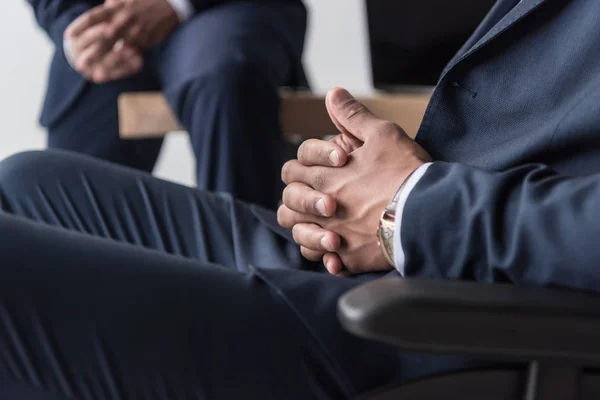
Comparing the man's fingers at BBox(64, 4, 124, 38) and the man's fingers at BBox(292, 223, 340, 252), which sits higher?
the man's fingers at BBox(64, 4, 124, 38)

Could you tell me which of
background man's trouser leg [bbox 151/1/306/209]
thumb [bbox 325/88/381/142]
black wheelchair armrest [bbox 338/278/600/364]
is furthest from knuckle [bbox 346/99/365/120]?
background man's trouser leg [bbox 151/1/306/209]

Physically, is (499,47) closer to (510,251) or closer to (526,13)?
(526,13)

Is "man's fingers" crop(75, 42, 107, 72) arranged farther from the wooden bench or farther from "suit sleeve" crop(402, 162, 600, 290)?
"suit sleeve" crop(402, 162, 600, 290)

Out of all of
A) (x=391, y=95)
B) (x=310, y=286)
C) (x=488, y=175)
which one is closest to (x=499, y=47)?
(x=488, y=175)

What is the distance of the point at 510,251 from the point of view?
48 centimetres

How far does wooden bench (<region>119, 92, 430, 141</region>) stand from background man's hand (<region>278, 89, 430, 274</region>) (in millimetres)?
737

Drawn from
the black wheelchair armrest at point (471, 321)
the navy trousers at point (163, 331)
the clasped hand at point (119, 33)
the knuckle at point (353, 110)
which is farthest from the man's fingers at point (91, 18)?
the black wheelchair armrest at point (471, 321)

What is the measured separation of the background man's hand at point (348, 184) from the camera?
624 mm

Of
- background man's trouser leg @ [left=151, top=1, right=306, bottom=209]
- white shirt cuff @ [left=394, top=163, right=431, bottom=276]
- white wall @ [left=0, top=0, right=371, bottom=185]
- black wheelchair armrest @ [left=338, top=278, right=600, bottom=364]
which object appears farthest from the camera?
white wall @ [left=0, top=0, right=371, bottom=185]

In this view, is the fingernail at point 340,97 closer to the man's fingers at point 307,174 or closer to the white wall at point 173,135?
the man's fingers at point 307,174

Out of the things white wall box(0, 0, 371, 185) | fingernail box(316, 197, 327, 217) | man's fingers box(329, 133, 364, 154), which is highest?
man's fingers box(329, 133, 364, 154)

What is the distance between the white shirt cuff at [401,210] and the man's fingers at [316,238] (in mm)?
102

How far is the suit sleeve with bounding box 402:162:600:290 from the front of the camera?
1.50 feet

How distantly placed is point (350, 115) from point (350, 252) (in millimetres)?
130
